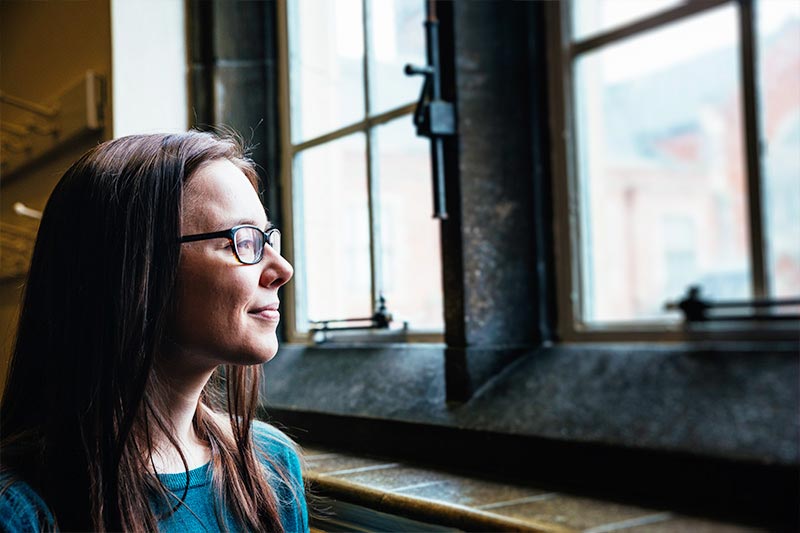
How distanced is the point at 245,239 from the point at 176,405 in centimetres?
28

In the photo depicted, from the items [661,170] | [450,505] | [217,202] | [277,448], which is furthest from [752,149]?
[277,448]

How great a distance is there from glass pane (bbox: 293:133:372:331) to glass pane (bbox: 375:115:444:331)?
0.27ft

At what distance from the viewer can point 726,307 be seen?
4.26 feet

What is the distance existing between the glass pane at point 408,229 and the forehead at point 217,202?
653mm

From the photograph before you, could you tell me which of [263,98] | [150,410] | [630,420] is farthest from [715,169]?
[263,98]

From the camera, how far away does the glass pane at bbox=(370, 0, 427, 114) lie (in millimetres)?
1935

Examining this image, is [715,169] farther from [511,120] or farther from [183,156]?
[183,156]

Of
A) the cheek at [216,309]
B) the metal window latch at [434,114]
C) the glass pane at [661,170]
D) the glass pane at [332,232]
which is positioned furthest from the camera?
the glass pane at [332,232]

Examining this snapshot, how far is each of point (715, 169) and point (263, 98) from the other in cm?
150

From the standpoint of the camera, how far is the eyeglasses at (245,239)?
1.24 meters

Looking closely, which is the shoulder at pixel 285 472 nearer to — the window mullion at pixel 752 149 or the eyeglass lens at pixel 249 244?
the eyeglass lens at pixel 249 244

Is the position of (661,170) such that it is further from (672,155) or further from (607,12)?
(607,12)

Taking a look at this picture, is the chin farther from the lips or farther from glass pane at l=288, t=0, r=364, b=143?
glass pane at l=288, t=0, r=364, b=143

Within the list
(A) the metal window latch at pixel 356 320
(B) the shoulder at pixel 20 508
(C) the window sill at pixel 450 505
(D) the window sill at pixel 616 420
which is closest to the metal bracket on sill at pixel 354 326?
(A) the metal window latch at pixel 356 320
